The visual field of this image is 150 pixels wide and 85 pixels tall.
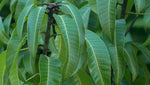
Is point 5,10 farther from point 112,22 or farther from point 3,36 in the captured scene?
point 112,22

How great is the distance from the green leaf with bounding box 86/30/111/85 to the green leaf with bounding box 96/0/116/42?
4cm

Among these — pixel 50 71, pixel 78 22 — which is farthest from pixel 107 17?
pixel 50 71

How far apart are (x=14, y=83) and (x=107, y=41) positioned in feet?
1.09

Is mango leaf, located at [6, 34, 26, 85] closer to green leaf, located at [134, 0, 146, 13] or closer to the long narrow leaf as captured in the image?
the long narrow leaf

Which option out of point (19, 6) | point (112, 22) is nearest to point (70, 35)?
point (112, 22)

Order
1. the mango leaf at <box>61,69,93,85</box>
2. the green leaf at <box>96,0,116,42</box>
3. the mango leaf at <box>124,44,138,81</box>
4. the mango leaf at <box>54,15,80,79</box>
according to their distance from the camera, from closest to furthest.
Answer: the mango leaf at <box>54,15,80,79</box>
the green leaf at <box>96,0,116,42</box>
the mango leaf at <box>61,69,93,85</box>
the mango leaf at <box>124,44,138,81</box>

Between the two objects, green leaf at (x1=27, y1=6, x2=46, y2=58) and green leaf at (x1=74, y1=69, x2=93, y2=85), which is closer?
green leaf at (x1=27, y1=6, x2=46, y2=58)

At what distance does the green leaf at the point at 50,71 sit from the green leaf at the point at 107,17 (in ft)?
0.57

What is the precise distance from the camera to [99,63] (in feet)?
3.13

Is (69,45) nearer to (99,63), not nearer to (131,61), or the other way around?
(99,63)

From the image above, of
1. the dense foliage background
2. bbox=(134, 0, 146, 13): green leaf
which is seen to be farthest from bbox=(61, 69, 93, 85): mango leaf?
bbox=(134, 0, 146, 13): green leaf

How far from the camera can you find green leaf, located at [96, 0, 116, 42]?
96 centimetres

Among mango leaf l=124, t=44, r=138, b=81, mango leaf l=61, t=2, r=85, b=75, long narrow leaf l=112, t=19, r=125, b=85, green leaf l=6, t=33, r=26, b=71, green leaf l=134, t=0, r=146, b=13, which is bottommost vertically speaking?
mango leaf l=124, t=44, r=138, b=81

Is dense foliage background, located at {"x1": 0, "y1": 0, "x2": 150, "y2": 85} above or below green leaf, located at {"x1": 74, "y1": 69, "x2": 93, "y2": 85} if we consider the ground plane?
above
